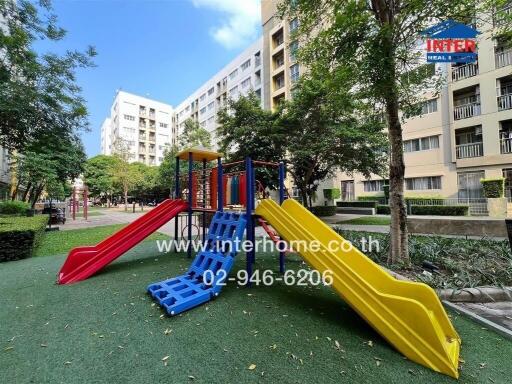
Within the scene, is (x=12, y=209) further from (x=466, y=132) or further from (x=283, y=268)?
(x=466, y=132)

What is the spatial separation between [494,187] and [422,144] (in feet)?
17.7

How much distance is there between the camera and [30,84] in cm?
1093

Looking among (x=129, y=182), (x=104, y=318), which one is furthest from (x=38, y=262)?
(x=129, y=182)

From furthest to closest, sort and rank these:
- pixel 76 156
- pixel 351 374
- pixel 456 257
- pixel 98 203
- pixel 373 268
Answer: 1. pixel 98 203
2. pixel 76 156
3. pixel 456 257
4. pixel 373 268
5. pixel 351 374

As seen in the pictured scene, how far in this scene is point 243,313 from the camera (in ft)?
10.8

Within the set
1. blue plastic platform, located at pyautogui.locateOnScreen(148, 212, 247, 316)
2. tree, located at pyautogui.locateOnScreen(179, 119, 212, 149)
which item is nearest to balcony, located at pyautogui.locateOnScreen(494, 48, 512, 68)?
blue plastic platform, located at pyautogui.locateOnScreen(148, 212, 247, 316)

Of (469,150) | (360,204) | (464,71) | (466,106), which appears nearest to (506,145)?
(469,150)

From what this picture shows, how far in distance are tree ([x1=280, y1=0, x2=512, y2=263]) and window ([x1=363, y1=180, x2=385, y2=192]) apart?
51.1 feet

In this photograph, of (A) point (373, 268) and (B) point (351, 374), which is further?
(A) point (373, 268)

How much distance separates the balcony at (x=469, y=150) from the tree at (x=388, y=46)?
41.7ft

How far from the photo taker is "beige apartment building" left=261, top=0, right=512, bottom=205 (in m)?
13.9

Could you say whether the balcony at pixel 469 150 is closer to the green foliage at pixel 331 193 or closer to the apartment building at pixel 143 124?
the green foliage at pixel 331 193

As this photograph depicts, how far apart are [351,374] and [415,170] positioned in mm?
18915

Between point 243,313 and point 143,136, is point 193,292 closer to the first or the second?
point 243,313
